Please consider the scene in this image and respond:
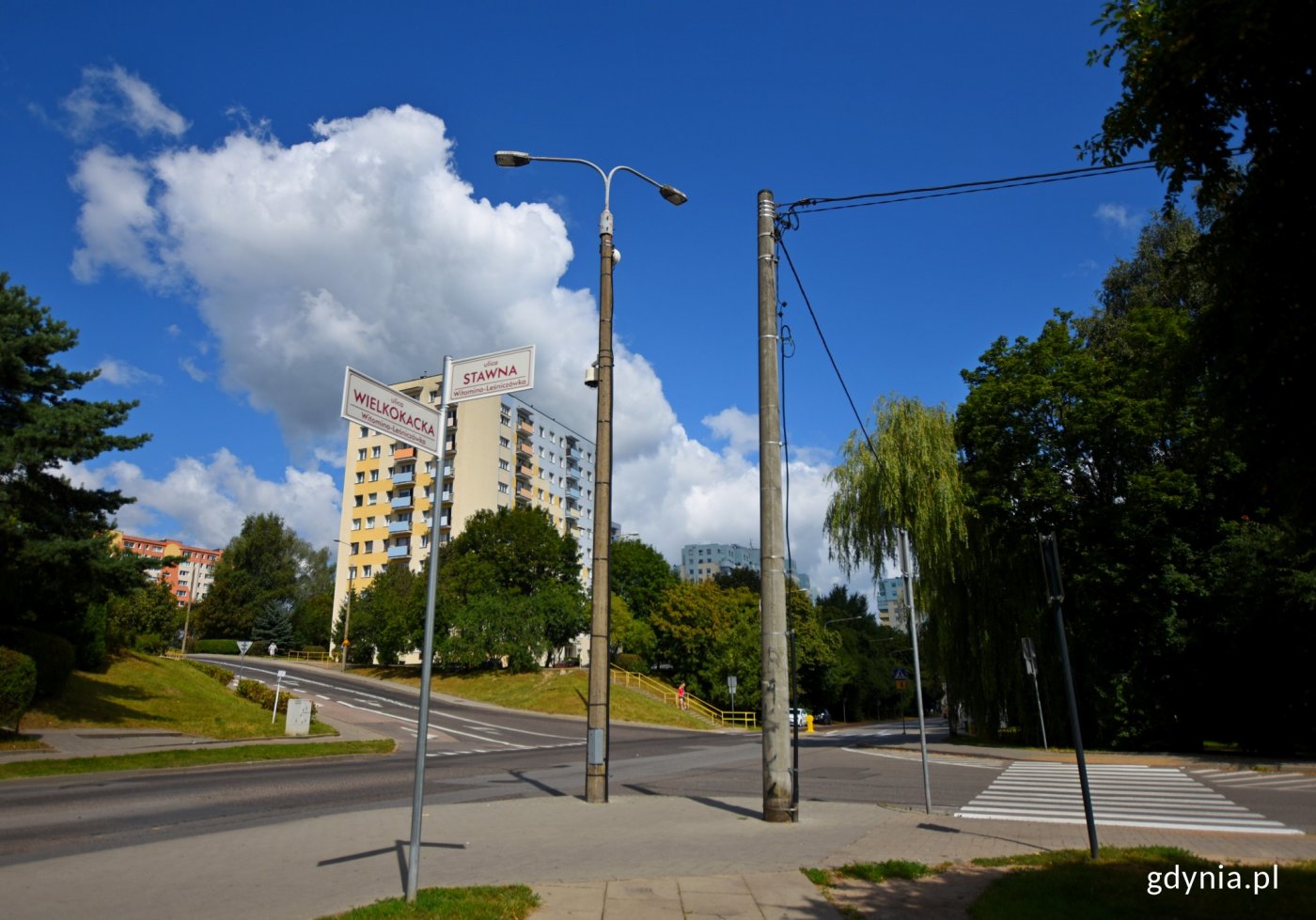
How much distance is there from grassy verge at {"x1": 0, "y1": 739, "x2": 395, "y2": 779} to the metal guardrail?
90.7ft

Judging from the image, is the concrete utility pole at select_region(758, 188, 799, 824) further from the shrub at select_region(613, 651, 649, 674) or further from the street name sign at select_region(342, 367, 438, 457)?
the shrub at select_region(613, 651, 649, 674)

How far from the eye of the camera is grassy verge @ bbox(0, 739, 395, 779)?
16.1m

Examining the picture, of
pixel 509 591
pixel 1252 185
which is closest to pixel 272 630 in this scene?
pixel 509 591

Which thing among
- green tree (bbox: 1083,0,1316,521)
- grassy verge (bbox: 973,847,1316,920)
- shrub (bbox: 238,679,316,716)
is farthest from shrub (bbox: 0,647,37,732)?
green tree (bbox: 1083,0,1316,521)

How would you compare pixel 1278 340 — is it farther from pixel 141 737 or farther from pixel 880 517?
pixel 141 737

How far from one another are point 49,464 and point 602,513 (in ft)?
56.1

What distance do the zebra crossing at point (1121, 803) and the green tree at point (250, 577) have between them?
79.9 metres

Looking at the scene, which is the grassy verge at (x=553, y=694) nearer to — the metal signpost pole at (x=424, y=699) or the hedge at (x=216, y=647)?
the hedge at (x=216, y=647)

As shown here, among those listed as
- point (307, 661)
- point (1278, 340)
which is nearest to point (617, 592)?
point (307, 661)

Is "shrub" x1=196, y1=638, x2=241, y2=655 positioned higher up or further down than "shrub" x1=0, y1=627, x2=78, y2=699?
further down

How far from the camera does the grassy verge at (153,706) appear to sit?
80.5 feet

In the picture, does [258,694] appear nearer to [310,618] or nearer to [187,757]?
[187,757]

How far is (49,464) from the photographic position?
21297mm

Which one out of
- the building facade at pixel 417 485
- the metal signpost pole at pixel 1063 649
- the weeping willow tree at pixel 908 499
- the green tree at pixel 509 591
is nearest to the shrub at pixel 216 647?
the building facade at pixel 417 485
